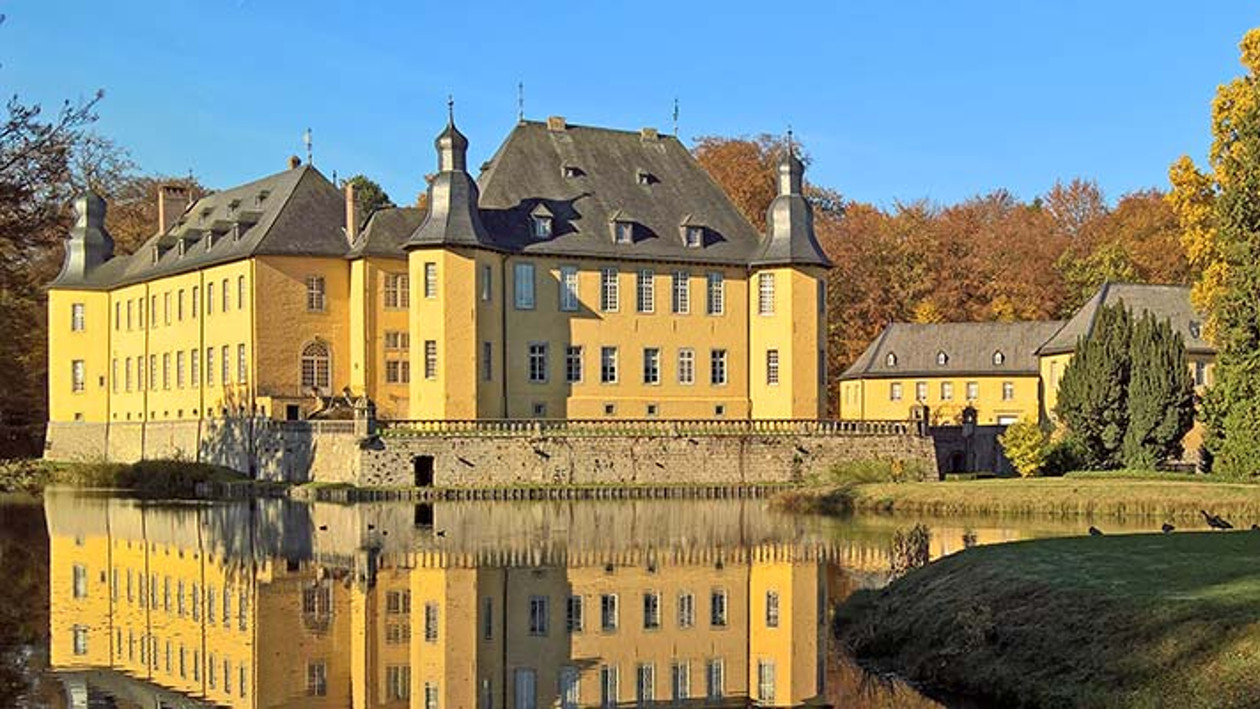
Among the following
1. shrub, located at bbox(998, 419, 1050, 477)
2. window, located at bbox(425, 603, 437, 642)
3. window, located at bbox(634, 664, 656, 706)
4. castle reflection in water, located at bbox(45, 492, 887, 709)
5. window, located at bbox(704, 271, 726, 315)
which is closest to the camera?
→ window, located at bbox(634, 664, 656, 706)

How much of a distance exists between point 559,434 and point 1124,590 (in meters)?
31.5

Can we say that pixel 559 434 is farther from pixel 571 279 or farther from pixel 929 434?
pixel 929 434

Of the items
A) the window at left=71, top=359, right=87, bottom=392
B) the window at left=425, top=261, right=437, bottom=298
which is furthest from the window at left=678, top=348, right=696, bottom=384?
the window at left=71, top=359, right=87, bottom=392

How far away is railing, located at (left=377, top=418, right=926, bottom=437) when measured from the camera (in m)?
44.8

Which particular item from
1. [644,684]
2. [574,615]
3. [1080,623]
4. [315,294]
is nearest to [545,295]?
[315,294]

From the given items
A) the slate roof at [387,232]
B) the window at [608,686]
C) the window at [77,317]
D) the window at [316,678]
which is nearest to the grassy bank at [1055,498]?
the slate roof at [387,232]

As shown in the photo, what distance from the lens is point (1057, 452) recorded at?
4478 centimetres

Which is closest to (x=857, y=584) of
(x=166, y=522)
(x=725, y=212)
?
(x=166, y=522)

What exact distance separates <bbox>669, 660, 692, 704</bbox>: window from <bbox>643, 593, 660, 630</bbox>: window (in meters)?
2.44

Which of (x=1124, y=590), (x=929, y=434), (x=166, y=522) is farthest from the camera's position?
(x=929, y=434)

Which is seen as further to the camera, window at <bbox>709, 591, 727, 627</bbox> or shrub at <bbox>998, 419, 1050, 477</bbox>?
shrub at <bbox>998, 419, 1050, 477</bbox>

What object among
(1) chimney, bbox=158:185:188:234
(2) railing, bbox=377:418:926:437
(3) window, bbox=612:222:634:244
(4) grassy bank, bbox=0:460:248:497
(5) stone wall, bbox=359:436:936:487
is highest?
(1) chimney, bbox=158:185:188:234

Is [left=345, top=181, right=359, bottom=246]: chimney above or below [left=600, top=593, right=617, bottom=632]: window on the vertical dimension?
above

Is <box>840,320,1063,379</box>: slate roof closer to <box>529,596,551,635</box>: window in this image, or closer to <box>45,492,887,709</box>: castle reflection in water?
<box>45,492,887,709</box>: castle reflection in water
